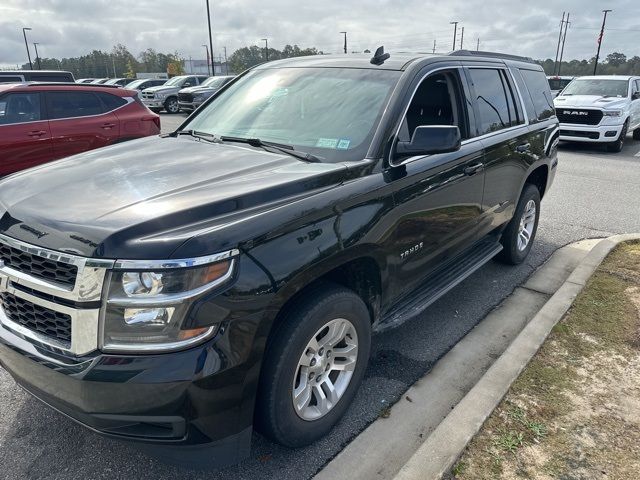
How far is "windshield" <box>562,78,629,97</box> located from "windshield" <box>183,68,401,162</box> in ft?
43.4

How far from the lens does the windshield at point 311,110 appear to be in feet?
9.73

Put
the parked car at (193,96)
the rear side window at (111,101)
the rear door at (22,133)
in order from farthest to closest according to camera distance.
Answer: the parked car at (193,96) → the rear side window at (111,101) → the rear door at (22,133)

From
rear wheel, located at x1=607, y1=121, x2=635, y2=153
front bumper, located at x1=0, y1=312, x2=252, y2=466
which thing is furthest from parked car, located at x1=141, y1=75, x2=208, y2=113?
front bumper, located at x1=0, y1=312, x2=252, y2=466

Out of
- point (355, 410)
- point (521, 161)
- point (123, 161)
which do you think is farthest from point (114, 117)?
point (355, 410)

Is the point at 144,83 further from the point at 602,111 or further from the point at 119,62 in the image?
the point at 119,62

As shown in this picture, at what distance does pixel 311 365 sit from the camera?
2.51 metres

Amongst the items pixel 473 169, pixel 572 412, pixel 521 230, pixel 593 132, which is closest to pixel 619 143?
pixel 593 132

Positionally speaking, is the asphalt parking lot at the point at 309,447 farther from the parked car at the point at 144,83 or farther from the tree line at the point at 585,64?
the tree line at the point at 585,64

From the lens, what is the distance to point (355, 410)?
293 cm

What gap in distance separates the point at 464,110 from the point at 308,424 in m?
2.54

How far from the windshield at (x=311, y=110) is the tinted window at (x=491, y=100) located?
3.48 feet

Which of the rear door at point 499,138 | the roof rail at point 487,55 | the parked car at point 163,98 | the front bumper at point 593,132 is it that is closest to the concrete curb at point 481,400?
the rear door at point 499,138

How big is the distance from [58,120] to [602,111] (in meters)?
12.3

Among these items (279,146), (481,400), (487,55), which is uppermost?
(487,55)
